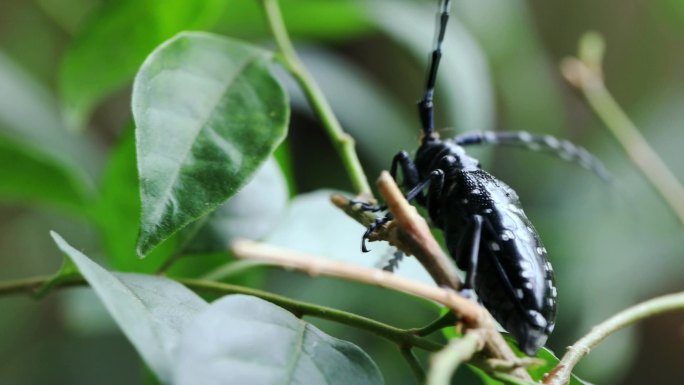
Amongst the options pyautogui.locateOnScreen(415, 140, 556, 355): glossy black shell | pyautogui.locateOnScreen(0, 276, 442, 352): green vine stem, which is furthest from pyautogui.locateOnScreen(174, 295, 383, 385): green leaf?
pyautogui.locateOnScreen(415, 140, 556, 355): glossy black shell

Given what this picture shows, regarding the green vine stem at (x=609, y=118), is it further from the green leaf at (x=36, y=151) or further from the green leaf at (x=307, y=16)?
the green leaf at (x=36, y=151)

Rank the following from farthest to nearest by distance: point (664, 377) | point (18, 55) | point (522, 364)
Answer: point (18, 55), point (664, 377), point (522, 364)

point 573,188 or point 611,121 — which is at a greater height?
point 611,121

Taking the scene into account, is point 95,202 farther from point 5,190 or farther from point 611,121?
point 611,121

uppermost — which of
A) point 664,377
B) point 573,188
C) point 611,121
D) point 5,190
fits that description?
point 611,121

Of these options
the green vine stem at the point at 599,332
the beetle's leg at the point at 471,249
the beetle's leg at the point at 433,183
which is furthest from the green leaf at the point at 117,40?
the green vine stem at the point at 599,332

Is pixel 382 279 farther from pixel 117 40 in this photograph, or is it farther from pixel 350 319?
pixel 117 40

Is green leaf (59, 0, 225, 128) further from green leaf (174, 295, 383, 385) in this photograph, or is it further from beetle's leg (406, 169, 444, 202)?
green leaf (174, 295, 383, 385)

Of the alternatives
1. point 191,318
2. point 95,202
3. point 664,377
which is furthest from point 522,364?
point 664,377
